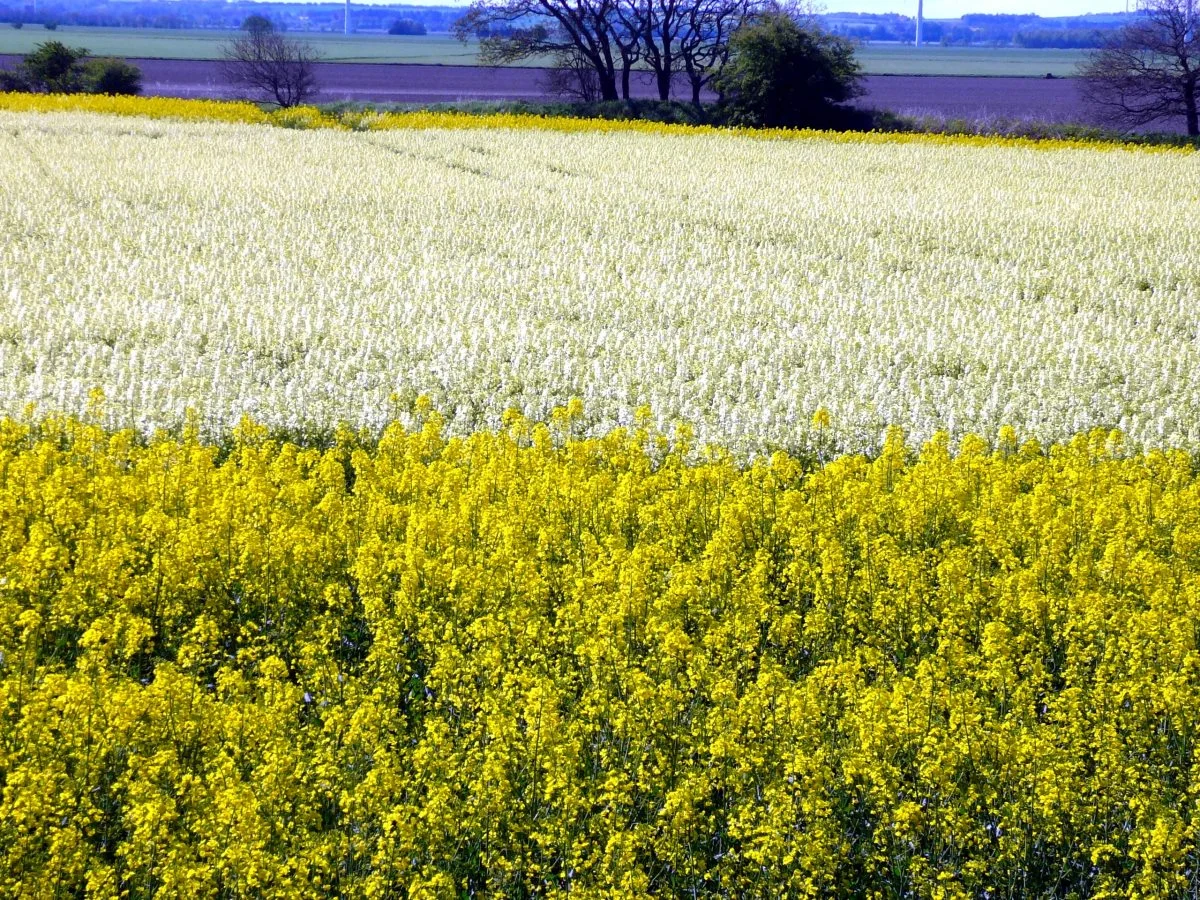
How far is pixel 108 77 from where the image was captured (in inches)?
1709

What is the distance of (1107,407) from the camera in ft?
34.3

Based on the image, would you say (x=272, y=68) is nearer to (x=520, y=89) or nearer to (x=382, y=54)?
(x=520, y=89)

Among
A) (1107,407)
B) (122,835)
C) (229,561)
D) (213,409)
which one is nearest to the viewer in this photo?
(122,835)

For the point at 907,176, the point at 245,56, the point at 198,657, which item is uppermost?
the point at 245,56

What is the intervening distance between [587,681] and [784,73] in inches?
1440

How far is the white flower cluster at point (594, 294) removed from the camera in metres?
10.3

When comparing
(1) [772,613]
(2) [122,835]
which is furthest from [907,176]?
(2) [122,835]

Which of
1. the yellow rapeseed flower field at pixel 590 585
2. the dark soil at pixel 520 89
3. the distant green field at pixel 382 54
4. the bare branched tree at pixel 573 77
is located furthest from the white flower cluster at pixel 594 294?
the distant green field at pixel 382 54

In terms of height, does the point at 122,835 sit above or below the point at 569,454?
below

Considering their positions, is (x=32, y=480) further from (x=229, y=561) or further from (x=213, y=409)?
(x=213, y=409)

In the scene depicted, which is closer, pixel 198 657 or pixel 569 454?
pixel 198 657

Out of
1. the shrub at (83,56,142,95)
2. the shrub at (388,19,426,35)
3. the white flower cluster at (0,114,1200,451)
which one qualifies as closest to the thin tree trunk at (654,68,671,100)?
the shrub at (83,56,142,95)

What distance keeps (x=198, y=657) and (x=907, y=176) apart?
24.4 m

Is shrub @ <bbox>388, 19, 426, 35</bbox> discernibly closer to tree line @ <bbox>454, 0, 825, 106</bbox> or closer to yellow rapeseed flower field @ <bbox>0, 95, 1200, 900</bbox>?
tree line @ <bbox>454, 0, 825, 106</bbox>
